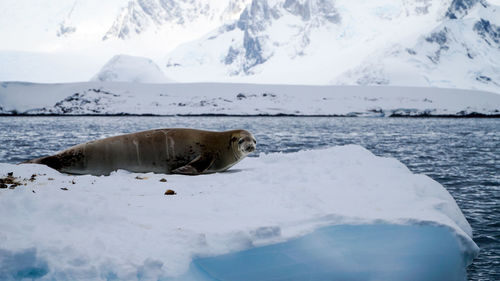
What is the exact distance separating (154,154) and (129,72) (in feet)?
260

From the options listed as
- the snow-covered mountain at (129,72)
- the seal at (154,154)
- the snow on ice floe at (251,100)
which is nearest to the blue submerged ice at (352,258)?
the seal at (154,154)

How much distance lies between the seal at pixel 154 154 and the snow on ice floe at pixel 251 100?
50582 millimetres

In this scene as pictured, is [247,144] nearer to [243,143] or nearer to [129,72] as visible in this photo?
[243,143]

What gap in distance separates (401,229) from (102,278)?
2257mm

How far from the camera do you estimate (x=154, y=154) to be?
7.48m

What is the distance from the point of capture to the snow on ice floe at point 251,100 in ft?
191

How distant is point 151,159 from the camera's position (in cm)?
745

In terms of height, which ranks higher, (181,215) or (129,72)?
(129,72)

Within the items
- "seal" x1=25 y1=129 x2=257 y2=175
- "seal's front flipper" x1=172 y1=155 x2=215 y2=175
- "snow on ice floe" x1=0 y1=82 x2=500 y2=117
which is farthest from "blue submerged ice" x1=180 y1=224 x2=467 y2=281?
"snow on ice floe" x1=0 y1=82 x2=500 y2=117

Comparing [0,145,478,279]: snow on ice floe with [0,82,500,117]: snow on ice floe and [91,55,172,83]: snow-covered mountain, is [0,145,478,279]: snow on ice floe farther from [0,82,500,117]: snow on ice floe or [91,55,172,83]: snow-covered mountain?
[91,55,172,83]: snow-covered mountain

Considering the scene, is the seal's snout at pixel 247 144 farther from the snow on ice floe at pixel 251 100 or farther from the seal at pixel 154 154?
the snow on ice floe at pixel 251 100

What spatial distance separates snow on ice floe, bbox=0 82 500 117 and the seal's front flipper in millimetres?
50855

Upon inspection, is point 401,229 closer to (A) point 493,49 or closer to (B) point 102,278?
(B) point 102,278

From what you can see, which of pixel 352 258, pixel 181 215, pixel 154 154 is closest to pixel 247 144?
pixel 154 154
